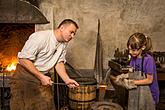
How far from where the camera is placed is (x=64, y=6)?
230 inches

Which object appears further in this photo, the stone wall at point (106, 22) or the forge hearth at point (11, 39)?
the forge hearth at point (11, 39)

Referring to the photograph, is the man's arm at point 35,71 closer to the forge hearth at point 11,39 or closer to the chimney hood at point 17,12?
the chimney hood at point 17,12

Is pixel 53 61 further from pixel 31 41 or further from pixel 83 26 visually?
pixel 83 26

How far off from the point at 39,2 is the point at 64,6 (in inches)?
22.7

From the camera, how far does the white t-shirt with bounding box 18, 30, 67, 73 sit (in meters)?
3.60

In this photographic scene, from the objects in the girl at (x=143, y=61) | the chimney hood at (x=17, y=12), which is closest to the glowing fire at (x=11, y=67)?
the chimney hood at (x=17, y=12)

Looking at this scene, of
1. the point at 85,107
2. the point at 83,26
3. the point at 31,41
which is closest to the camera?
the point at 31,41

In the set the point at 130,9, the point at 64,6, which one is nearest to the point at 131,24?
the point at 130,9

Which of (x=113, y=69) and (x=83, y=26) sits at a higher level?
(x=83, y=26)

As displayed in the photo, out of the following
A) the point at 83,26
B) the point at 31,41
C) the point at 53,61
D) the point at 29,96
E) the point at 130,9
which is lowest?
the point at 29,96

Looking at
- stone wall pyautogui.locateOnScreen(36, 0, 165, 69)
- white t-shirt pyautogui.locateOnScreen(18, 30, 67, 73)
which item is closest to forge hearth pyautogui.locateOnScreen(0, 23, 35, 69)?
stone wall pyautogui.locateOnScreen(36, 0, 165, 69)

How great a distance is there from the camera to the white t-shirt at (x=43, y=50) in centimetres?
360

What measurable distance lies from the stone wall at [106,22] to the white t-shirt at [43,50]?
2.00 metres

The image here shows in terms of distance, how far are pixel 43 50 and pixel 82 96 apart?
1.71 metres
